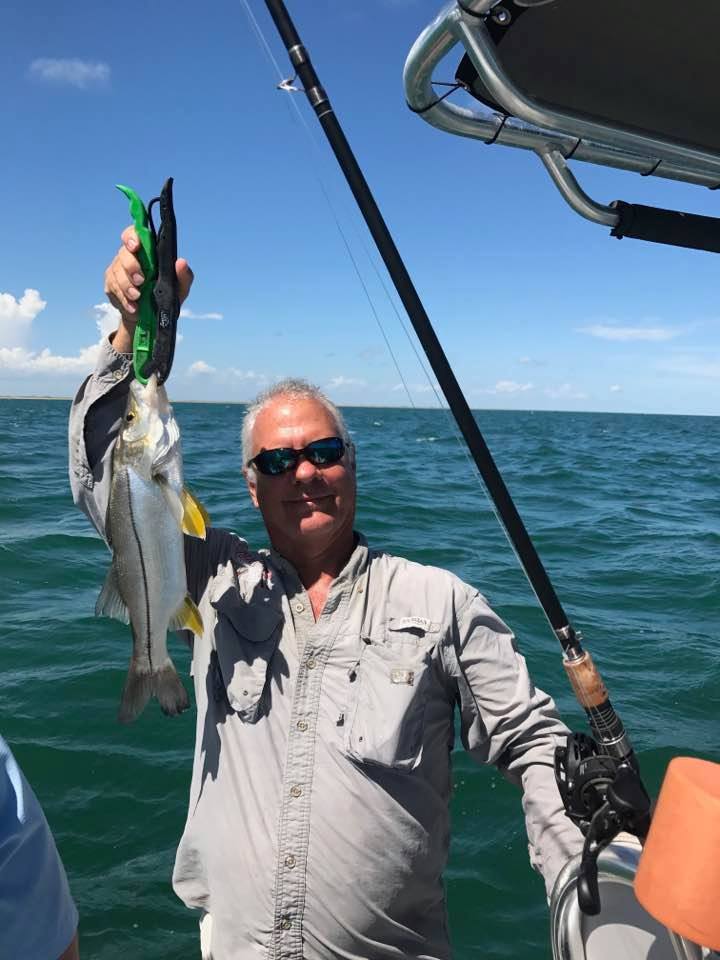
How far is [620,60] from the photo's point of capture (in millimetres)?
1608

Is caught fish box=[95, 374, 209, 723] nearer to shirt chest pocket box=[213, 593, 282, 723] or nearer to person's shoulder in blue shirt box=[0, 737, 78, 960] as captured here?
shirt chest pocket box=[213, 593, 282, 723]

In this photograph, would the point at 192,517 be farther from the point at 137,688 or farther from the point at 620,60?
the point at 620,60

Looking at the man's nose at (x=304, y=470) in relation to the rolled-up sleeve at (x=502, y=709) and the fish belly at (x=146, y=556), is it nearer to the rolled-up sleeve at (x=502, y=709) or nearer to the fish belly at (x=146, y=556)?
the fish belly at (x=146, y=556)

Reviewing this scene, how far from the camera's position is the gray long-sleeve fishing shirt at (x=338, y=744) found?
2.27 metres

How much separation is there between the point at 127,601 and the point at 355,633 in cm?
80

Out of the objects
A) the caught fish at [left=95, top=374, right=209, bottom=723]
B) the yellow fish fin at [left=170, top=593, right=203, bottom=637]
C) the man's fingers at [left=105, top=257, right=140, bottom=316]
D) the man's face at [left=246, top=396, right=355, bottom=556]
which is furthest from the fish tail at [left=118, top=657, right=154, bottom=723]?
the man's fingers at [left=105, top=257, right=140, bottom=316]

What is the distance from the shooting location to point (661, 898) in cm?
132

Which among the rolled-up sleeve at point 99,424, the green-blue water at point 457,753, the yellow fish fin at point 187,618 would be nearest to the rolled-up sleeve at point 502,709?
the yellow fish fin at point 187,618

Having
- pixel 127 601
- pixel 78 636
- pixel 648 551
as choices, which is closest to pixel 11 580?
pixel 78 636

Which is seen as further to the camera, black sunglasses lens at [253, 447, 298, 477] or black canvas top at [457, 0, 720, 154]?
black sunglasses lens at [253, 447, 298, 477]

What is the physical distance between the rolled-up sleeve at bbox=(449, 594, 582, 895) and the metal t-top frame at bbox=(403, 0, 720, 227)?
1441 millimetres

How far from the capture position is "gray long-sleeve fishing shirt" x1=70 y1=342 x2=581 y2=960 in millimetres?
2273

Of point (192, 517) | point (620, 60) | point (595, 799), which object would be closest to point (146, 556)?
point (192, 517)

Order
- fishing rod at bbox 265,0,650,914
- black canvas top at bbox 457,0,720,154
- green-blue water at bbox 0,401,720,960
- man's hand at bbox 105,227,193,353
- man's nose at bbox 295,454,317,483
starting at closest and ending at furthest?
black canvas top at bbox 457,0,720,154
fishing rod at bbox 265,0,650,914
man's hand at bbox 105,227,193,353
man's nose at bbox 295,454,317,483
green-blue water at bbox 0,401,720,960
